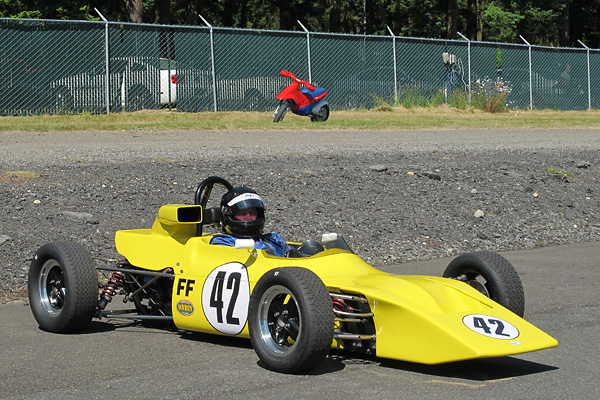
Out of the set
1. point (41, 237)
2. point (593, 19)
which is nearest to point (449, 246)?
point (41, 237)

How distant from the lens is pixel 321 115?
22.6m

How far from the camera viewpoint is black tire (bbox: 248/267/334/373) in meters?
5.21

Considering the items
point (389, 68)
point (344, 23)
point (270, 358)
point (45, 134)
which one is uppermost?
point (344, 23)

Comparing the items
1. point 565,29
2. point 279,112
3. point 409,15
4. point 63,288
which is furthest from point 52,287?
point 409,15

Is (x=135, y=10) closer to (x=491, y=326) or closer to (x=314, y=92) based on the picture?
(x=314, y=92)

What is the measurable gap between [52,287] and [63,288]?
0.50 ft

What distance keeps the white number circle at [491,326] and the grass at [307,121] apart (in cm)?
1382

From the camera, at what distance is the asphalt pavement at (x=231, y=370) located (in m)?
4.95

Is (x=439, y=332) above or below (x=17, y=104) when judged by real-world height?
below

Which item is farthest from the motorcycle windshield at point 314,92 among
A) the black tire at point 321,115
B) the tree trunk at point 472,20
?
the tree trunk at point 472,20

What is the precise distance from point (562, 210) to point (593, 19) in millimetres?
57543

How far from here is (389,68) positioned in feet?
88.7

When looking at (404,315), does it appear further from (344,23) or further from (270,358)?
(344,23)

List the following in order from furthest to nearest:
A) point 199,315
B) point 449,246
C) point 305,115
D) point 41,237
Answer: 1. point 305,115
2. point 449,246
3. point 41,237
4. point 199,315
